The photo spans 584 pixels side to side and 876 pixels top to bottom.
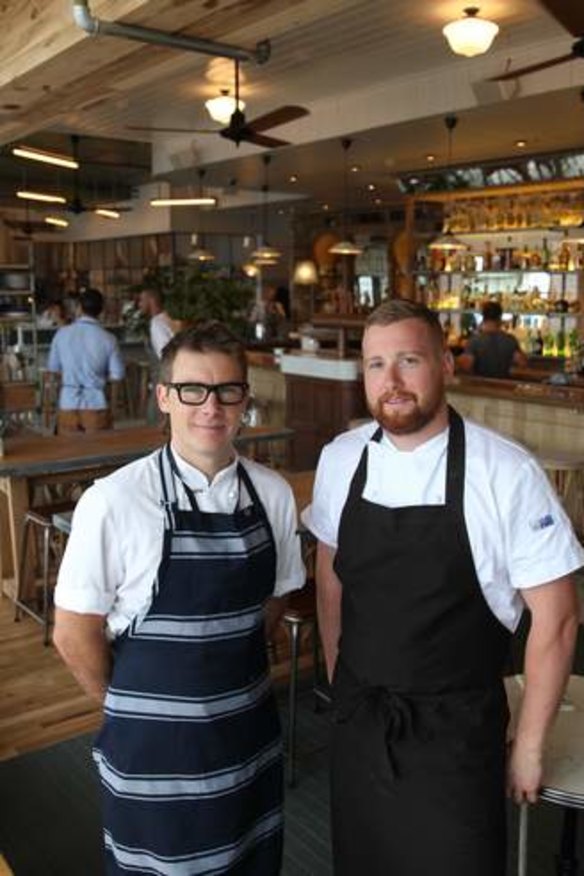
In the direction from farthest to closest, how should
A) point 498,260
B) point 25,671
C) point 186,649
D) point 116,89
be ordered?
point 498,260, point 116,89, point 25,671, point 186,649

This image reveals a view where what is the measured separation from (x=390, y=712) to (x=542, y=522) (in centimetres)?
48

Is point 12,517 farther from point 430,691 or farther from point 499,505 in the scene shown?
point 499,505

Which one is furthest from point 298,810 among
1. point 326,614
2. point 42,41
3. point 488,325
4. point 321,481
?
point 488,325

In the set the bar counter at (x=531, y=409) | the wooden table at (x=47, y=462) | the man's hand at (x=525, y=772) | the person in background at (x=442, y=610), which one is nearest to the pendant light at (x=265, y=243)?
the bar counter at (x=531, y=409)

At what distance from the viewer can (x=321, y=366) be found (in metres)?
7.34

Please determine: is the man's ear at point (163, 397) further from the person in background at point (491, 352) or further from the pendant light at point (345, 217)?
the pendant light at point (345, 217)

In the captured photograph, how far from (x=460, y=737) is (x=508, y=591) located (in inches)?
11.7

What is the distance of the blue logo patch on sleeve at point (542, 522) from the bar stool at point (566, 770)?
1.72ft

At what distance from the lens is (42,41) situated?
3.54m

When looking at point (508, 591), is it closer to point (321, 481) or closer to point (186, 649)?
point (321, 481)

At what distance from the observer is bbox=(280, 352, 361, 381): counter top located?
7125 millimetres

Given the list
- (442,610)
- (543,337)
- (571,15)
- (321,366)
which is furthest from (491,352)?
(442,610)

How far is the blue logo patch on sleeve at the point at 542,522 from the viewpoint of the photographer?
1.61m

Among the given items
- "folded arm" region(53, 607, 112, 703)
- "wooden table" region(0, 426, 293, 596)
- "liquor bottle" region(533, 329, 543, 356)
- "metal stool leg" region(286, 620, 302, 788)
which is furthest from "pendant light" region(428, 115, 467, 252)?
"folded arm" region(53, 607, 112, 703)
